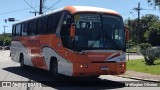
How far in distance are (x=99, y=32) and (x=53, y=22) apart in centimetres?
328

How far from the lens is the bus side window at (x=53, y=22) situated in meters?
17.8

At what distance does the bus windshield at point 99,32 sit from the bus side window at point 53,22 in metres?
2.04

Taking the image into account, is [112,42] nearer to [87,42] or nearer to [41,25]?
[87,42]

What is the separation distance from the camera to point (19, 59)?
25.8 metres

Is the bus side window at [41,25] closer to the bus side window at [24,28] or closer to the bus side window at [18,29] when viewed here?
the bus side window at [24,28]

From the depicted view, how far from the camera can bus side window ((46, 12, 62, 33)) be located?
17814 millimetres

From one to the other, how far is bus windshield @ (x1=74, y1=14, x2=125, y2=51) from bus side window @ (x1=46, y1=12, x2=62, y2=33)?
2043 mm

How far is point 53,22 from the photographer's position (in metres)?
18.5

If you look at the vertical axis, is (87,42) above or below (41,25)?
below

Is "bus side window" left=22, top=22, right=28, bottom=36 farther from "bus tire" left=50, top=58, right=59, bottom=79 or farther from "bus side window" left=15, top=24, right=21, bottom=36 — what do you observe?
"bus tire" left=50, top=58, right=59, bottom=79

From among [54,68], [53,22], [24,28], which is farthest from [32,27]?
[54,68]

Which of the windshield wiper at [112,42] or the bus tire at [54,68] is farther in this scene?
the bus tire at [54,68]

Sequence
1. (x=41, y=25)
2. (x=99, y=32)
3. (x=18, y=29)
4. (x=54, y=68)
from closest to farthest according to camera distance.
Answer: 1. (x=99, y=32)
2. (x=54, y=68)
3. (x=41, y=25)
4. (x=18, y=29)

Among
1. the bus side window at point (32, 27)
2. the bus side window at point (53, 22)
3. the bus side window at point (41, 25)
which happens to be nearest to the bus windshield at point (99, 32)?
the bus side window at point (53, 22)
